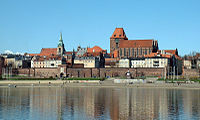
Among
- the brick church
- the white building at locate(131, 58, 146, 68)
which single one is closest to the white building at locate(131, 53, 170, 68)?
the white building at locate(131, 58, 146, 68)

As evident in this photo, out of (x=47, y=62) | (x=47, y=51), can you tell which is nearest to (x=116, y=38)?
(x=47, y=51)

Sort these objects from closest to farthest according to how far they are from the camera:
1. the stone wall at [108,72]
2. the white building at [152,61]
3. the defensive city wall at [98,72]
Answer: the defensive city wall at [98,72]
the stone wall at [108,72]
the white building at [152,61]

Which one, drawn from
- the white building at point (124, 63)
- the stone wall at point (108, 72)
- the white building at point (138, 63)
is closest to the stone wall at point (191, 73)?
the stone wall at point (108, 72)

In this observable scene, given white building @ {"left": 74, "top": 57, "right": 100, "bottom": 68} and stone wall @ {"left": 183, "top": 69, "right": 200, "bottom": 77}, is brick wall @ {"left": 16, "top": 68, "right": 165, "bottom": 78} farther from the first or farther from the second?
white building @ {"left": 74, "top": 57, "right": 100, "bottom": 68}

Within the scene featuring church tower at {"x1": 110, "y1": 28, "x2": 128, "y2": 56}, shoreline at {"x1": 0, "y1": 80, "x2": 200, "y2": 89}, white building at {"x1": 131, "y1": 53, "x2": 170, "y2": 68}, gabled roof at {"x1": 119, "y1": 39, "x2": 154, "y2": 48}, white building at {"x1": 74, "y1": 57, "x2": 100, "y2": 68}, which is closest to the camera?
shoreline at {"x1": 0, "y1": 80, "x2": 200, "y2": 89}

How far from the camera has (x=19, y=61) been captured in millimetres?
163500

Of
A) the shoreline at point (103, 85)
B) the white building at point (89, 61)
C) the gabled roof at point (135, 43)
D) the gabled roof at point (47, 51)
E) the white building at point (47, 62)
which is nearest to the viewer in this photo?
the shoreline at point (103, 85)

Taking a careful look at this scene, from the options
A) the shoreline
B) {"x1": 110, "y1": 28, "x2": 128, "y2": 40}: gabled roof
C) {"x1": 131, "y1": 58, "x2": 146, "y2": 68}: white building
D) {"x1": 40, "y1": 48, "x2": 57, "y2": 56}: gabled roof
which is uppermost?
{"x1": 110, "y1": 28, "x2": 128, "y2": 40}: gabled roof

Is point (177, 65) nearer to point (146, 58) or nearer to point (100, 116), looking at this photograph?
point (146, 58)

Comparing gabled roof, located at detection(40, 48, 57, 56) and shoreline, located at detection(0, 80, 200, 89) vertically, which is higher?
gabled roof, located at detection(40, 48, 57, 56)

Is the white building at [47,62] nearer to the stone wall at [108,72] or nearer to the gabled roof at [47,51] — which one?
the stone wall at [108,72]

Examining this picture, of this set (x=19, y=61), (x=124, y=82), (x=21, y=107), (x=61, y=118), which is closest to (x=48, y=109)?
(x=21, y=107)

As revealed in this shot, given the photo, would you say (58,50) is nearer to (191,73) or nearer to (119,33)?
(119,33)

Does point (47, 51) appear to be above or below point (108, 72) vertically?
above
